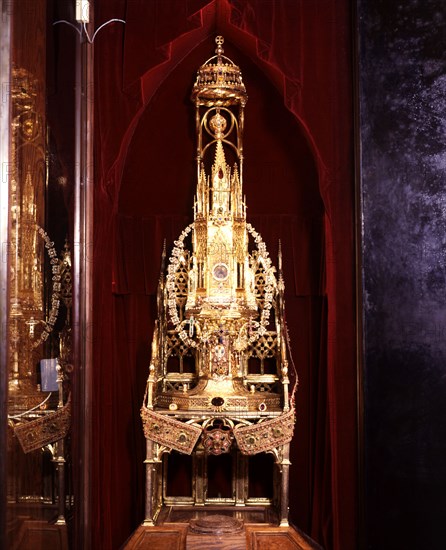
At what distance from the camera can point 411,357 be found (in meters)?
3.49

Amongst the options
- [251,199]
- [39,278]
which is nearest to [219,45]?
[251,199]

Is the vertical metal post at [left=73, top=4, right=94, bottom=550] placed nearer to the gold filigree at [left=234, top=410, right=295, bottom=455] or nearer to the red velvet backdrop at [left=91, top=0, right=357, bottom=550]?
the red velvet backdrop at [left=91, top=0, right=357, bottom=550]

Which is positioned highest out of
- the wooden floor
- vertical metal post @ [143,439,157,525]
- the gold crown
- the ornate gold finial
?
the ornate gold finial

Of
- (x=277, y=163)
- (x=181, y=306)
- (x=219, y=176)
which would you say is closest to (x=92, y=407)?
(x=181, y=306)

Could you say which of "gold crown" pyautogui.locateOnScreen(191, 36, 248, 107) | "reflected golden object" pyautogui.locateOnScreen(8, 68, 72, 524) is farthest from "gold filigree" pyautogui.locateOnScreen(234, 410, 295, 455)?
"gold crown" pyautogui.locateOnScreen(191, 36, 248, 107)

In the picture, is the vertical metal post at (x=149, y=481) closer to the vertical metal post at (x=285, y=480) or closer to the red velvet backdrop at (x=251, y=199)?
the red velvet backdrop at (x=251, y=199)

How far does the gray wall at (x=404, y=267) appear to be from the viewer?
11.3 feet

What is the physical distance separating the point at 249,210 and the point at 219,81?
740 mm

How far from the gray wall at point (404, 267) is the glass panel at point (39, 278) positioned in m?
1.53

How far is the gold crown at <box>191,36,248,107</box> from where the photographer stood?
3.77 metres

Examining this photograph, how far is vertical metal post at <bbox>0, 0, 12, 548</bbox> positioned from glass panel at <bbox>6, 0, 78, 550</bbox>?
0.03 meters

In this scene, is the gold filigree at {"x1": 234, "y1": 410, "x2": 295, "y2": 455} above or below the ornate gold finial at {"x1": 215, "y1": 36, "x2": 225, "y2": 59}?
below

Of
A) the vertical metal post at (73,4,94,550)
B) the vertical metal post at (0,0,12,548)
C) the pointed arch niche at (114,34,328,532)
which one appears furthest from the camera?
the pointed arch niche at (114,34,328,532)

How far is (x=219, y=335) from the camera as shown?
373 cm
